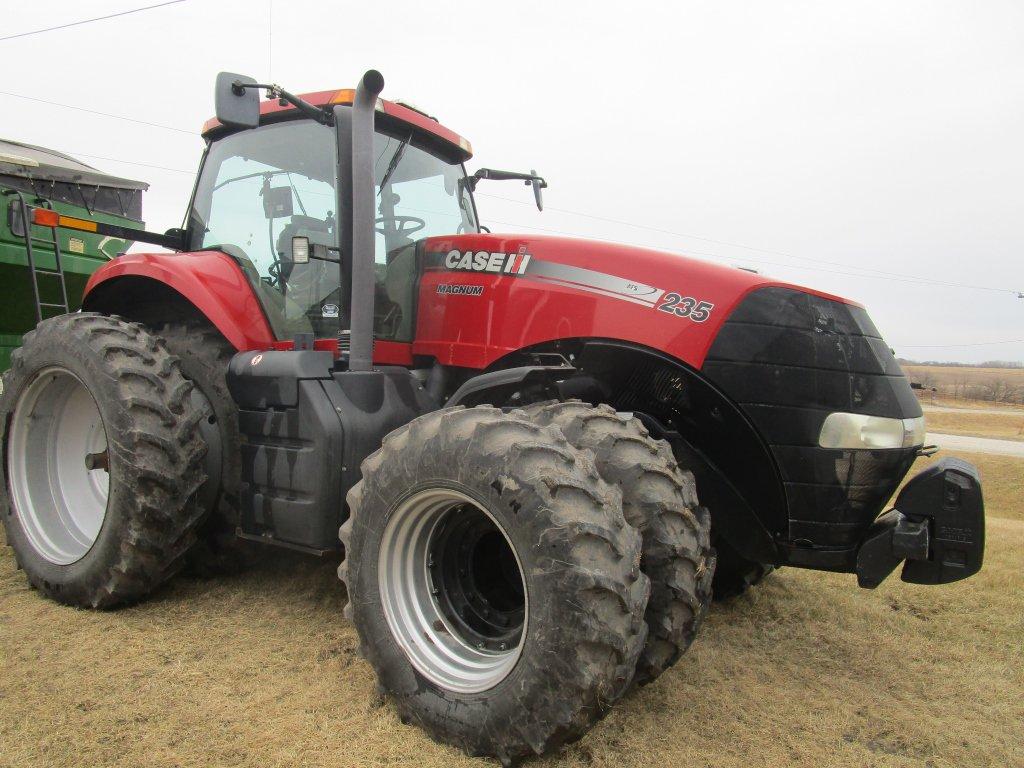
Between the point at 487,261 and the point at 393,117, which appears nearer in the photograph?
the point at 487,261

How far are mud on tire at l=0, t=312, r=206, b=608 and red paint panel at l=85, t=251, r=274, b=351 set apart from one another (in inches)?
10.7

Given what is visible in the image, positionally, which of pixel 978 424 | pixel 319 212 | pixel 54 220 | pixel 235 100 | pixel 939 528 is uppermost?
pixel 235 100

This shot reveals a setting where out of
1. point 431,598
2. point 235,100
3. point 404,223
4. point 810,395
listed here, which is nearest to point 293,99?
point 235,100

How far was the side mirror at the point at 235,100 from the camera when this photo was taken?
2951 mm

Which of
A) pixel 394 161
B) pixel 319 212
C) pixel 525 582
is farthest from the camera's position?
pixel 394 161

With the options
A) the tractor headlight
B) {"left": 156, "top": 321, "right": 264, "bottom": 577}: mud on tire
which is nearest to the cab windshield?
{"left": 156, "top": 321, "right": 264, "bottom": 577}: mud on tire

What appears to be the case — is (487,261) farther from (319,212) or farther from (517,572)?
(517,572)

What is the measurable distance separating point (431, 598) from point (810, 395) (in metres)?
1.54

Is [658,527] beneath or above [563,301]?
beneath

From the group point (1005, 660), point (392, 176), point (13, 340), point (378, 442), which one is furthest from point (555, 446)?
point (13, 340)

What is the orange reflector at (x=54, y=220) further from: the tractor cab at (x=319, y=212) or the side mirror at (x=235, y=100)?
the side mirror at (x=235, y=100)

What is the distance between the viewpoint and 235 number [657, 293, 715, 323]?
274cm

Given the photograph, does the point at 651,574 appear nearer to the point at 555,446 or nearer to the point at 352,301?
the point at 555,446

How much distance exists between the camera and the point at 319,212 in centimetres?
345
